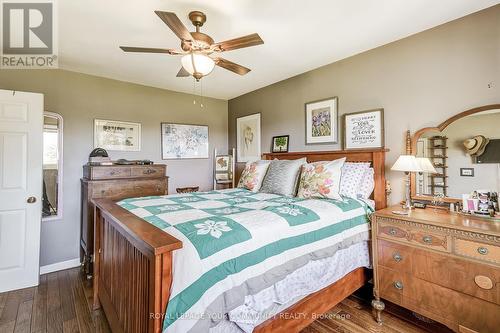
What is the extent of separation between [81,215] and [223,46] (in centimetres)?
279

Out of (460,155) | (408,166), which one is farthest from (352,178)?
(460,155)

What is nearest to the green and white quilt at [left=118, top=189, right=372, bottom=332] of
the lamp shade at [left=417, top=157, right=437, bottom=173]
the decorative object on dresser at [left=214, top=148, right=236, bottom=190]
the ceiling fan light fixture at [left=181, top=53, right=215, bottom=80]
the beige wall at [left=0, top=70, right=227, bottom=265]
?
the lamp shade at [left=417, top=157, right=437, bottom=173]

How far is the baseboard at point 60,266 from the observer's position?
291cm

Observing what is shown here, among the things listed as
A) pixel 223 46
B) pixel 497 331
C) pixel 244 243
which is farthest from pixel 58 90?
pixel 497 331

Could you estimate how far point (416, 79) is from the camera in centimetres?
231

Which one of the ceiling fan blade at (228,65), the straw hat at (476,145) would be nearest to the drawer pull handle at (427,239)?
the straw hat at (476,145)

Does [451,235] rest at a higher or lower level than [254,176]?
lower

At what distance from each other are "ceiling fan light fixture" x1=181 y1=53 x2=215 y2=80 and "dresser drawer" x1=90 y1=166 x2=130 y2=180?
5.70 feet

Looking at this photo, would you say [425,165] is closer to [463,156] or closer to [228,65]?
[463,156]

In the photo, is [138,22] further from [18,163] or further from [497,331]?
[497,331]

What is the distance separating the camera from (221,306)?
3.80ft

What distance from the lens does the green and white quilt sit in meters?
1.08

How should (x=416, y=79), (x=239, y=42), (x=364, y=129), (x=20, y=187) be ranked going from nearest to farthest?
(x=239, y=42), (x=416, y=79), (x=20, y=187), (x=364, y=129)

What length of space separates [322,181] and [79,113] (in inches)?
122
